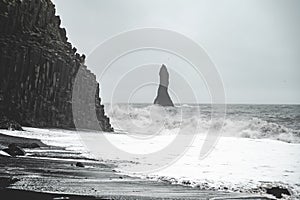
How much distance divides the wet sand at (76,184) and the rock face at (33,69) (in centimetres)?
1398

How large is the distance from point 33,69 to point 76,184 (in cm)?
1926

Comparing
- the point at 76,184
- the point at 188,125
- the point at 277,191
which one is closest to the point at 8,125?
the point at 76,184

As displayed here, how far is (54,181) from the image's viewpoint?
931 cm

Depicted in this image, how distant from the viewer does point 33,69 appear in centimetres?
2669

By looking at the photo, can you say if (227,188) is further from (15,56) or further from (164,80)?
(164,80)

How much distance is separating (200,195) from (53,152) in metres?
7.65

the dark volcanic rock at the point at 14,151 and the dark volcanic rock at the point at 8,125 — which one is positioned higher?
the dark volcanic rock at the point at 8,125

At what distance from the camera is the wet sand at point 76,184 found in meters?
8.14

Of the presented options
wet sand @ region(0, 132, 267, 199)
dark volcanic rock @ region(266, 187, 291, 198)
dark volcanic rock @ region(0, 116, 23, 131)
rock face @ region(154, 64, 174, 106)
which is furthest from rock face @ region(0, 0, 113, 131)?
rock face @ region(154, 64, 174, 106)

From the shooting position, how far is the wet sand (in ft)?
26.7

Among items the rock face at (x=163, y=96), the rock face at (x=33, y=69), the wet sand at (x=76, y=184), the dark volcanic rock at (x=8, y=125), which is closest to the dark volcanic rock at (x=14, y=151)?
the wet sand at (x=76, y=184)

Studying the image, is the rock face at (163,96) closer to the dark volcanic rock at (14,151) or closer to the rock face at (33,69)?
the rock face at (33,69)

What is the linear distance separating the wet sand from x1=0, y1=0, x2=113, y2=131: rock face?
1398 cm

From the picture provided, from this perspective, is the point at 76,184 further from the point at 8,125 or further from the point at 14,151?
the point at 8,125
